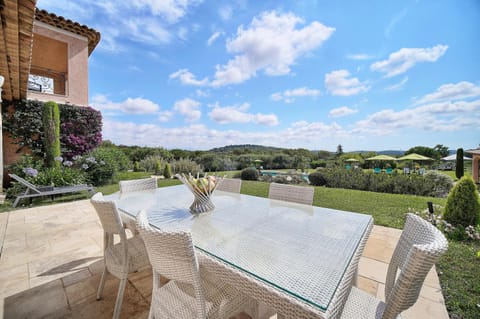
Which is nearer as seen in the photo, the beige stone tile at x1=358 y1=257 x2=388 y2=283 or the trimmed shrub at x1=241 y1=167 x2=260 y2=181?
the beige stone tile at x1=358 y1=257 x2=388 y2=283

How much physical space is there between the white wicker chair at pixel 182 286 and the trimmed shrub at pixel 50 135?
714 cm

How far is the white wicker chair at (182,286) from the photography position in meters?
0.90

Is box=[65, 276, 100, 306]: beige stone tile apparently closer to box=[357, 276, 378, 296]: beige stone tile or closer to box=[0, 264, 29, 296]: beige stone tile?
box=[0, 264, 29, 296]: beige stone tile

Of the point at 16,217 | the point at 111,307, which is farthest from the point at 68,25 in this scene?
the point at 111,307

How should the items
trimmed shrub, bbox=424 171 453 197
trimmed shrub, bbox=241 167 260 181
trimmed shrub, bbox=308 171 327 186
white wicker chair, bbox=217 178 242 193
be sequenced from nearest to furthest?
white wicker chair, bbox=217 178 242 193 < trimmed shrub, bbox=424 171 453 197 < trimmed shrub, bbox=308 171 327 186 < trimmed shrub, bbox=241 167 260 181

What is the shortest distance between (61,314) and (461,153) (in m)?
14.1

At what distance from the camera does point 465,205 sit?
3.04 metres

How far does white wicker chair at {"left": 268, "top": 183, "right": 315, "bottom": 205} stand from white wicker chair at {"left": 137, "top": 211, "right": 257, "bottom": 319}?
1189 mm

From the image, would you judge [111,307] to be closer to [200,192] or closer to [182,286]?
[182,286]

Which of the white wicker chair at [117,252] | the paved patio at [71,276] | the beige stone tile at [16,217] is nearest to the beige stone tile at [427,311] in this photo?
the paved patio at [71,276]

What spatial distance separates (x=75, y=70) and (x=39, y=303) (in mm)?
8689

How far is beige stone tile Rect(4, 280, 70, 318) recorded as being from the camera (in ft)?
5.12

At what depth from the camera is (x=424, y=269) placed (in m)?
0.77

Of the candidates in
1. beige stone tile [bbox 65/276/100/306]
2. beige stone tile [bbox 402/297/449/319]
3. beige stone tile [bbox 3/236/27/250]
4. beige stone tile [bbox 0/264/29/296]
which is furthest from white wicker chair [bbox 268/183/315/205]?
beige stone tile [bbox 3/236/27/250]
